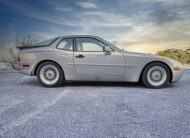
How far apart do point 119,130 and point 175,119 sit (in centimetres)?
82

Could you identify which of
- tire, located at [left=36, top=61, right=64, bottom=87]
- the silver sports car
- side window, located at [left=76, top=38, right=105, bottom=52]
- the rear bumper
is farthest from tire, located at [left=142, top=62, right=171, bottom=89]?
the rear bumper

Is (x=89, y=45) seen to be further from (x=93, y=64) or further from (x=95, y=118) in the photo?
(x=95, y=118)

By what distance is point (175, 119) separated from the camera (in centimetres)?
169

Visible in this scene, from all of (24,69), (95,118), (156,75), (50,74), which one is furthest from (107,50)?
(24,69)

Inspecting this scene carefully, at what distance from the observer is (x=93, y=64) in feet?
11.6

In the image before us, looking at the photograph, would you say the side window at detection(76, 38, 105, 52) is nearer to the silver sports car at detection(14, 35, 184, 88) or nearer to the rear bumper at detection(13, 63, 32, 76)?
the silver sports car at detection(14, 35, 184, 88)

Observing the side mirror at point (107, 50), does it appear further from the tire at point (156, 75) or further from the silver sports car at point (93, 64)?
the tire at point (156, 75)

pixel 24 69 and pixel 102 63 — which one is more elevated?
pixel 102 63

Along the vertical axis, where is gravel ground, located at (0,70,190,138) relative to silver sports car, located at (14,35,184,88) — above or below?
below

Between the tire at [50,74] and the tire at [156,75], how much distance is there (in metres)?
2.30

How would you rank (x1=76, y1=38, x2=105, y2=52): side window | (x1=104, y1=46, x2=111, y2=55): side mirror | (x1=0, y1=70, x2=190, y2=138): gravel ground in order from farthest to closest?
(x1=76, y1=38, x2=105, y2=52): side window → (x1=104, y1=46, x2=111, y2=55): side mirror → (x1=0, y1=70, x2=190, y2=138): gravel ground

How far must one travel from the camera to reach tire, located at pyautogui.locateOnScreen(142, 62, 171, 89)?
11.5ft

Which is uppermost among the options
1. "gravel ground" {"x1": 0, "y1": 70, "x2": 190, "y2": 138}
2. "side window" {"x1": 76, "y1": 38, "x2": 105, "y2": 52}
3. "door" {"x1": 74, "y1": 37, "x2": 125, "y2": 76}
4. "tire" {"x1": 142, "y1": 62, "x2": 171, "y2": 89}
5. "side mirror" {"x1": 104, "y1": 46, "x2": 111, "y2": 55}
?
"side window" {"x1": 76, "y1": 38, "x2": 105, "y2": 52}

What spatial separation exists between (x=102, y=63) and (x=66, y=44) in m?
1.16
